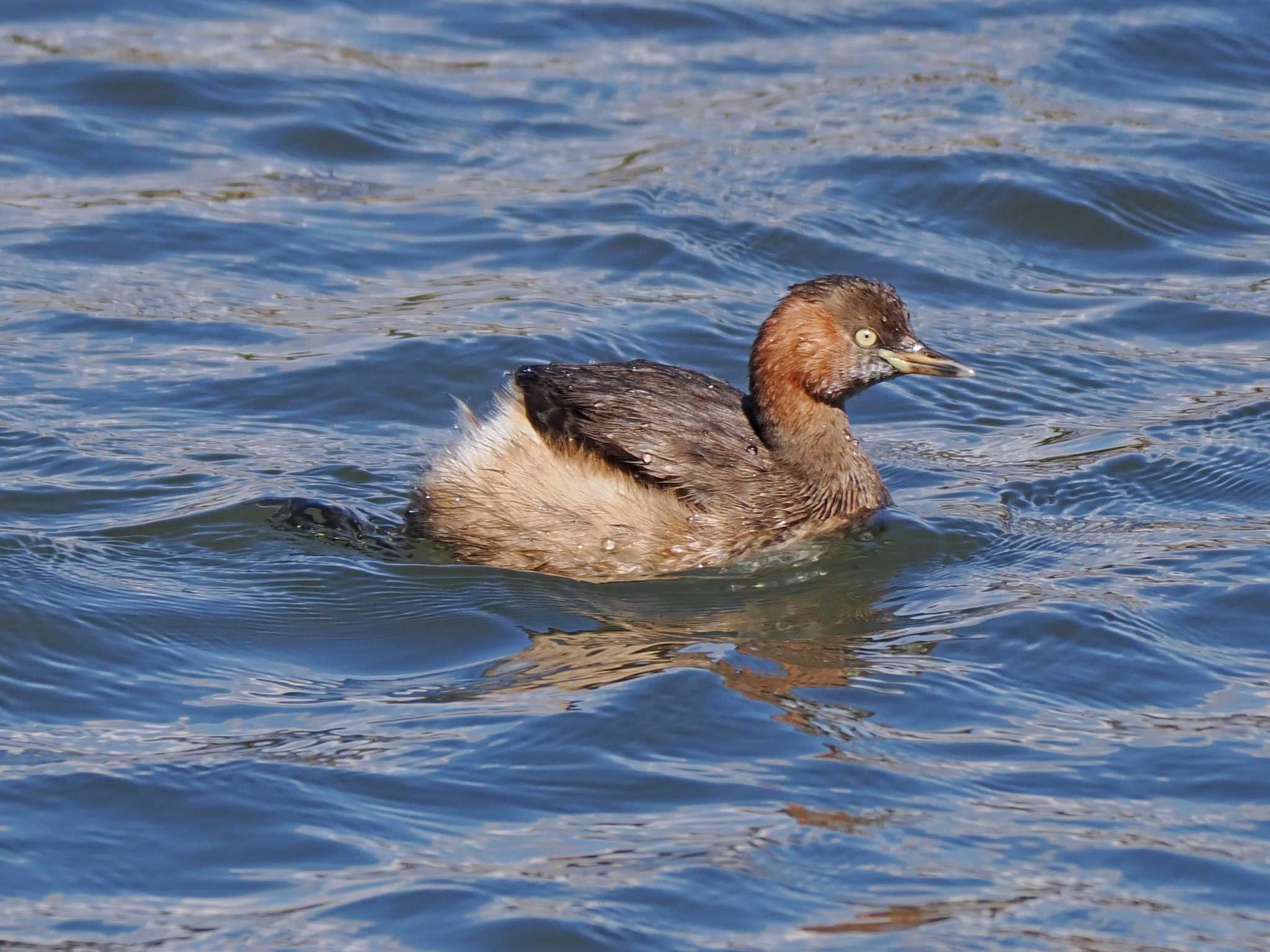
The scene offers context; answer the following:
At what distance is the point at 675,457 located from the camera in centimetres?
704

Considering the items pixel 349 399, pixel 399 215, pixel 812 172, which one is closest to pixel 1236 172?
pixel 812 172

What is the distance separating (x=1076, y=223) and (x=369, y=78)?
4.77 m

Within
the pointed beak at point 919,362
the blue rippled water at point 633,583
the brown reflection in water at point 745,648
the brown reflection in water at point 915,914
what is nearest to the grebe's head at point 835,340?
the pointed beak at point 919,362

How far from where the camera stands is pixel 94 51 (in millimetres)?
12844

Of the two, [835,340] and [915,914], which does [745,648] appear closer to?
[835,340]

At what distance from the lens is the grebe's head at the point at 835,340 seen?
7.31 meters

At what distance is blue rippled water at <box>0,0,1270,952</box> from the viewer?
495 centimetres

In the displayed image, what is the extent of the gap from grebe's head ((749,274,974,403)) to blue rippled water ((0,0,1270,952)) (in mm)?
607

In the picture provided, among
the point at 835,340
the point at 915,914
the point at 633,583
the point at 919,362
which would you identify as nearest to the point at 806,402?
the point at 835,340

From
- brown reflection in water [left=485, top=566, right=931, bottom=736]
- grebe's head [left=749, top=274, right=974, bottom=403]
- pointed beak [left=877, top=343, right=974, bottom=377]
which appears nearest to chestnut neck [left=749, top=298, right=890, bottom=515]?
grebe's head [left=749, top=274, right=974, bottom=403]

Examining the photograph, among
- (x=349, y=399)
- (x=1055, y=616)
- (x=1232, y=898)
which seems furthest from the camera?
(x=349, y=399)

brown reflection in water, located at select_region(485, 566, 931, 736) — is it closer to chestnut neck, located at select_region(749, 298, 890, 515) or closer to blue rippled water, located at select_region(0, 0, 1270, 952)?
blue rippled water, located at select_region(0, 0, 1270, 952)

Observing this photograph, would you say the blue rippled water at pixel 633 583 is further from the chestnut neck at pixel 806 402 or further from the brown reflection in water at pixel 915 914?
the chestnut neck at pixel 806 402

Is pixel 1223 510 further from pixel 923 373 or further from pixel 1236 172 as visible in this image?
pixel 1236 172
